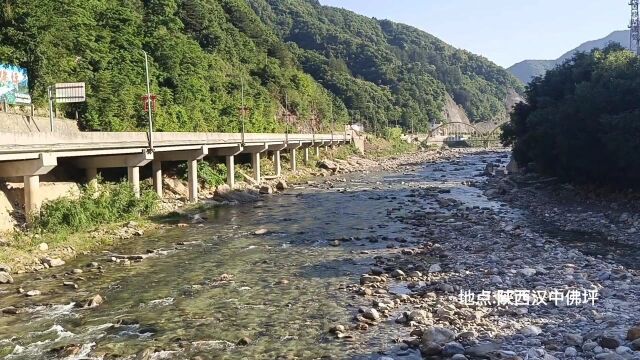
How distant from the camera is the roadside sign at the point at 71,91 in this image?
113 feet

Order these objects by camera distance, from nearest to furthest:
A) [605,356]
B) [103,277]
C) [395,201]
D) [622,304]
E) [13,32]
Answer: [605,356]
[622,304]
[103,277]
[13,32]
[395,201]

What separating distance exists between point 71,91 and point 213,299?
81.0ft

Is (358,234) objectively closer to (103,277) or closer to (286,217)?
(286,217)

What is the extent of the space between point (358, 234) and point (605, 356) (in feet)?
55.2

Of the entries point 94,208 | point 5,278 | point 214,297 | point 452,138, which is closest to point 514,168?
point 94,208

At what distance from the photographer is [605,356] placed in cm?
1020

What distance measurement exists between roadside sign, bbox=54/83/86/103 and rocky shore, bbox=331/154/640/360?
76.3 feet

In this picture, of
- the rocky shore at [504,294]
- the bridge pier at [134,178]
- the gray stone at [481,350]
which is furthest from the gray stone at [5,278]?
the gray stone at [481,350]

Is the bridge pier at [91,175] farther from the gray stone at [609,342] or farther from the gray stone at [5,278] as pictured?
the gray stone at [609,342]

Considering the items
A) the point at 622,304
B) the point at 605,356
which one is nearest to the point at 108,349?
the point at 605,356

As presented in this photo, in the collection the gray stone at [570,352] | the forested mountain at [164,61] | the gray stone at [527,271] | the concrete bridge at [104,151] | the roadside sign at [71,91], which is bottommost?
the gray stone at [527,271]

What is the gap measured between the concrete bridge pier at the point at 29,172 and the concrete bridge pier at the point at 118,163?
7.19 meters

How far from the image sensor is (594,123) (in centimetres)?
3020

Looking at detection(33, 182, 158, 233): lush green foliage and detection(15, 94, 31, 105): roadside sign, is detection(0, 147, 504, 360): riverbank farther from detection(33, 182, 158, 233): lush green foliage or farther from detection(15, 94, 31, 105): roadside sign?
→ detection(15, 94, 31, 105): roadside sign
